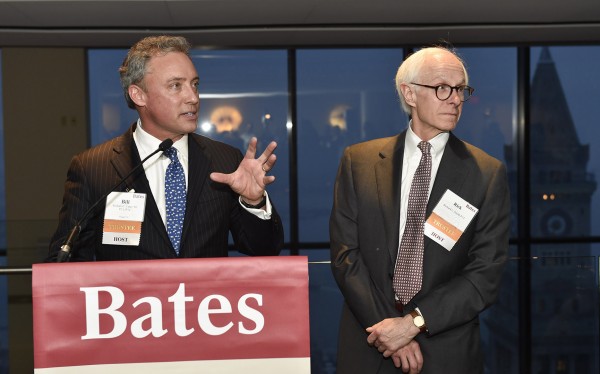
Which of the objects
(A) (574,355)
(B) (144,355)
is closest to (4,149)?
(A) (574,355)

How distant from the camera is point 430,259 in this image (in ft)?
7.42

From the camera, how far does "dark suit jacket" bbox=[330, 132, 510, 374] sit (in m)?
2.24

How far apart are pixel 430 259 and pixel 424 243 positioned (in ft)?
0.16

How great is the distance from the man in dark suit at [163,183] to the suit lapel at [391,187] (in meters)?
0.32

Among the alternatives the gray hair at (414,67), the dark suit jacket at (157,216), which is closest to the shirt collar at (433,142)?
the gray hair at (414,67)

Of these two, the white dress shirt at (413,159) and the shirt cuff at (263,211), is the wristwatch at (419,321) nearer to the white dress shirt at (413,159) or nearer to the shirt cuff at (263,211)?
the white dress shirt at (413,159)

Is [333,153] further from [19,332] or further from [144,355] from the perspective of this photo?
[144,355]

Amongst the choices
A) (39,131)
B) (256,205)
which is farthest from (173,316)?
(39,131)

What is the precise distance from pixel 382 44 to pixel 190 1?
9.83 ft

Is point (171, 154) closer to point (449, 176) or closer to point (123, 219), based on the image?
point (123, 219)

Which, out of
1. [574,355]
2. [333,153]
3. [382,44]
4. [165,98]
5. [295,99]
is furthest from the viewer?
[333,153]

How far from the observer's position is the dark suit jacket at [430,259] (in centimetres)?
224

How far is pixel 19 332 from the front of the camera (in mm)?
4945

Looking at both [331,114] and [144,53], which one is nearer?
[144,53]
